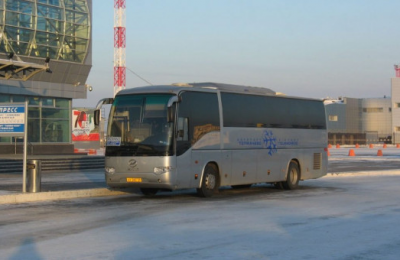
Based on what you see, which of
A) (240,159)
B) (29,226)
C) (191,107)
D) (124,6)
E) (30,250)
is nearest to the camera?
(30,250)

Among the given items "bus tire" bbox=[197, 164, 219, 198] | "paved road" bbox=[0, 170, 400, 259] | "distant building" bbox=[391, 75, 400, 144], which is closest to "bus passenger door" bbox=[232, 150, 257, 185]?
"bus tire" bbox=[197, 164, 219, 198]

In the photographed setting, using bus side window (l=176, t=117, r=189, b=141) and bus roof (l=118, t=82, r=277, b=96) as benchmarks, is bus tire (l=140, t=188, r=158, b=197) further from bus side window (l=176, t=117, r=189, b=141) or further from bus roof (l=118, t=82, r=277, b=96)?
bus roof (l=118, t=82, r=277, b=96)

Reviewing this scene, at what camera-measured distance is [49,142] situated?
132 ft

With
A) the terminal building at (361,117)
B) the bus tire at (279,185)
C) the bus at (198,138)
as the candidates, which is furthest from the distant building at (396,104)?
the bus at (198,138)

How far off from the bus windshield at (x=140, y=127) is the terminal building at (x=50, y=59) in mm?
18418

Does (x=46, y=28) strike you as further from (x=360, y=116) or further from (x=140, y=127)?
(x=360, y=116)

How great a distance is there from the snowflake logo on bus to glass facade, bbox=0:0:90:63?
1956 centimetres

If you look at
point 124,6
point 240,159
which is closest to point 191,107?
point 240,159

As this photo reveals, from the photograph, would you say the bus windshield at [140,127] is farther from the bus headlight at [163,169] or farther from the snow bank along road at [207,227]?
the snow bank along road at [207,227]

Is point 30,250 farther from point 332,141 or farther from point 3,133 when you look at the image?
point 332,141

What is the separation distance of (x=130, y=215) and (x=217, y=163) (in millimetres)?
5541

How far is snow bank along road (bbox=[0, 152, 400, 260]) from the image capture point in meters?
9.84

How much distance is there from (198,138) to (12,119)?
551 centimetres

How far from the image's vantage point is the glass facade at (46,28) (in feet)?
120
